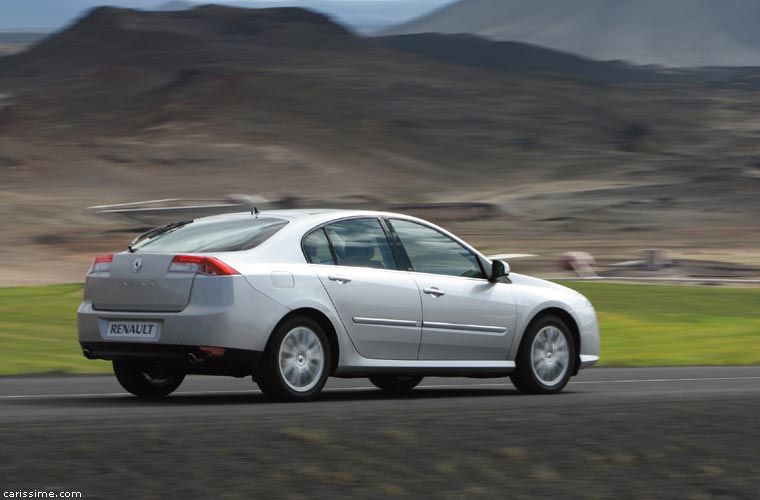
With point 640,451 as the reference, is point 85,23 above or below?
above

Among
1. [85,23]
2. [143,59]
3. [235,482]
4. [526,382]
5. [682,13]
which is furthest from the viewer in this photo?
[682,13]

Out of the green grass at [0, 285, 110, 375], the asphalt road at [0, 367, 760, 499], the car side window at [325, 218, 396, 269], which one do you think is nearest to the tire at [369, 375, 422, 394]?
the car side window at [325, 218, 396, 269]

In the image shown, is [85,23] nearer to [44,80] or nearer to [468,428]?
[44,80]

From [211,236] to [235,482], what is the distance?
4.02 meters

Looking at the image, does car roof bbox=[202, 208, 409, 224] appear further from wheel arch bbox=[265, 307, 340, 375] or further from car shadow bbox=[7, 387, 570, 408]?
car shadow bbox=[7, 387, 570, 408]

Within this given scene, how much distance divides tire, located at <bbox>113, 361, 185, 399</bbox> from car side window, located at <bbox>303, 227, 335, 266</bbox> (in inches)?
58.6

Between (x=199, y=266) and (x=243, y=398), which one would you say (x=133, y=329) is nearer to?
(x=199, y=266)

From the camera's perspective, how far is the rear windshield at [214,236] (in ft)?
32.2

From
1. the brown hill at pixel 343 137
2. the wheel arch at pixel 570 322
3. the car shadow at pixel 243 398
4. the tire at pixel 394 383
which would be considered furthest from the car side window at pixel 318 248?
the brown hill at pixel 343 137

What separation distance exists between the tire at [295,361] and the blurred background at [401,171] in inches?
15.0

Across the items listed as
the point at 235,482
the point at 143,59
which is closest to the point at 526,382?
the point at 235,482

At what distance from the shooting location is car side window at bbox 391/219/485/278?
10766 mm

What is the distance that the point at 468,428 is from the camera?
7.79 metres

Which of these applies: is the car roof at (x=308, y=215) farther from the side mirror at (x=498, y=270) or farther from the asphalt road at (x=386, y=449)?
the asphalt road at (x=386, y=449)
